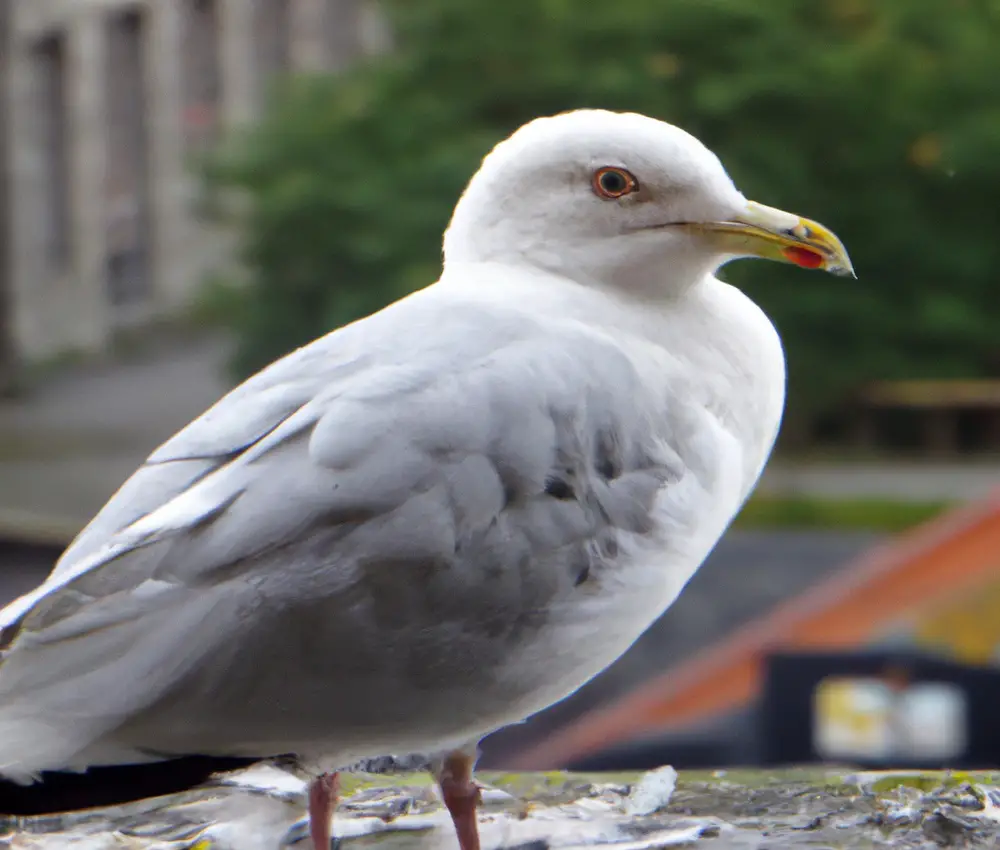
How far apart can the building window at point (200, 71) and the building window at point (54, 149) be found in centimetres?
56

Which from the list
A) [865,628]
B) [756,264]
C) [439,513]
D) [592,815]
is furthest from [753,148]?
[439,513]

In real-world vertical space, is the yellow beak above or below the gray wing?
above

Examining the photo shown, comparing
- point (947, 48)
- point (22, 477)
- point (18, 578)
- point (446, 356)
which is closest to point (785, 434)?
point (947, 48)

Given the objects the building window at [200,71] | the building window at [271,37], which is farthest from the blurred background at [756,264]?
the building window at [200,71]

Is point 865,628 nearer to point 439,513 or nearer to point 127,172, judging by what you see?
point 439,513

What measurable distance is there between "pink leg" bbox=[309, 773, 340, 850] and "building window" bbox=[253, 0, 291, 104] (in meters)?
5.60

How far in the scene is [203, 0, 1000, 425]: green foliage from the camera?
3.76 metres

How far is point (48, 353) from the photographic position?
21.0 ft

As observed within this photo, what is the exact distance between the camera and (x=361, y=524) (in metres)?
0.61

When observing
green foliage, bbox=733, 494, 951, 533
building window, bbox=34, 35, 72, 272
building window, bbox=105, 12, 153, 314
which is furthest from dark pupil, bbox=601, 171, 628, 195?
building window, bbox=34, 35, 72, 272

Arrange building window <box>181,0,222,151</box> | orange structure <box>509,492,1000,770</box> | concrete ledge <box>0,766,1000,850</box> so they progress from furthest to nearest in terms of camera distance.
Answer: building window <box>181,0,222,151</box>, orange structure <box>509,492,1000,770</box>, concrete ledge <box>0,766,1000,850</box>

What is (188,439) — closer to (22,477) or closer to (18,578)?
(18,578)

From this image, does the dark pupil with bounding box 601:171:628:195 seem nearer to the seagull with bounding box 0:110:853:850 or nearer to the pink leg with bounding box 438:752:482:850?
the seagull with bounding box 0:110:853:850

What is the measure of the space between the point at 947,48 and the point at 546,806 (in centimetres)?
381
